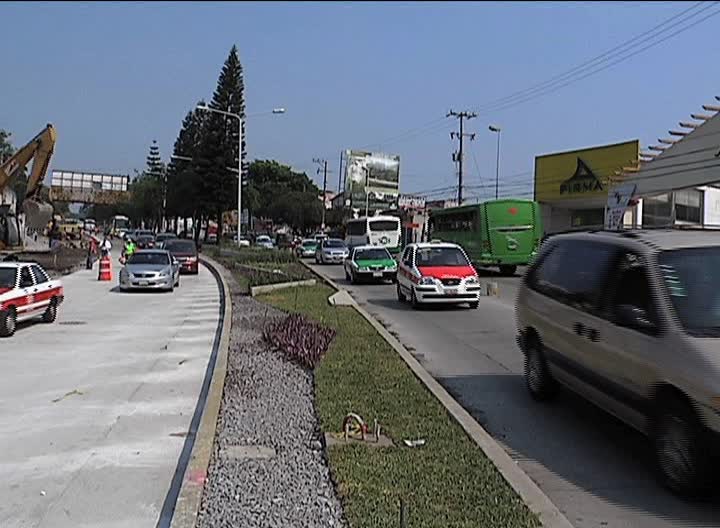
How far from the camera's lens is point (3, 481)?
6922 mm

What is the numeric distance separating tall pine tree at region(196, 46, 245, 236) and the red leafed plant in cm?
5884

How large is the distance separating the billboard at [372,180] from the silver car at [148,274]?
69.0 meters

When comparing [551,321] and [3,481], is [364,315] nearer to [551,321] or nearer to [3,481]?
[551,321]


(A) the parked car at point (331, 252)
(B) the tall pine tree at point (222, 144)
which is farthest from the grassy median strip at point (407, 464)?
(B) the tall pine tree at point (222, 144)

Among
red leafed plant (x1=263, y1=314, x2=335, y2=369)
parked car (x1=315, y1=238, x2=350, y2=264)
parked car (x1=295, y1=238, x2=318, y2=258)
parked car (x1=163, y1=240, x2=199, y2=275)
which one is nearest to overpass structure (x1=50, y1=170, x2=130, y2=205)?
parked car (x1=295, y1=238, x2=318, y2=258)

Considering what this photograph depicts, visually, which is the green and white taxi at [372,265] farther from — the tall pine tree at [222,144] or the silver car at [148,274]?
the tall pine tree at [222,144]

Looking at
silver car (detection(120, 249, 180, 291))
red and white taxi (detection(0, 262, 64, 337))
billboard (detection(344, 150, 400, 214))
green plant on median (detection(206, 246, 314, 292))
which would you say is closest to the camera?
red and white taxi (detection(0, 262, 64, 337))

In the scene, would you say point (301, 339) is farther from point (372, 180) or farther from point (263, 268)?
point (372, 180)

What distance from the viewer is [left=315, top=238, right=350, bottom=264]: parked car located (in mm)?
50938

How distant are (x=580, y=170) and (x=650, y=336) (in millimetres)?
51370

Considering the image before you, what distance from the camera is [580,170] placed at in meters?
56.2

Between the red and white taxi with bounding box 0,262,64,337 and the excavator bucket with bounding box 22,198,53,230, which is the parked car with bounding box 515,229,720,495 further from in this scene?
the excavator bucket with bounding box 22,198,53,230

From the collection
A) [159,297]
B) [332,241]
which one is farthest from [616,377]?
[332,241]

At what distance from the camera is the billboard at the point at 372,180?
10069cm
